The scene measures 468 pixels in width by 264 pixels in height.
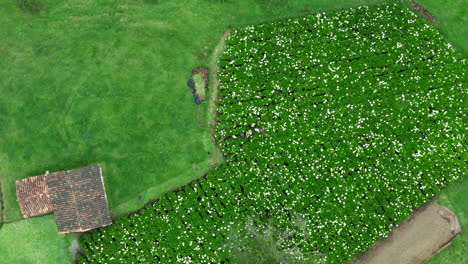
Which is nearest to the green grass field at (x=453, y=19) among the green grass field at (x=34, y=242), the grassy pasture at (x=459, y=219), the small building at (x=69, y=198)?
the grassy pasture at (x=459, y=219)

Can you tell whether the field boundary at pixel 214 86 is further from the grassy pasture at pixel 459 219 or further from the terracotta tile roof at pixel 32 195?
the grassy pasture at pixel 459 219

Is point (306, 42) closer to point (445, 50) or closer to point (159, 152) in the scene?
point (445, 50)

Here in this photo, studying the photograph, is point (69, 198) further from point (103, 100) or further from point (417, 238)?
point (417, 238)

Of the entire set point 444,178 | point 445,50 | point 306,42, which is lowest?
point 444,178

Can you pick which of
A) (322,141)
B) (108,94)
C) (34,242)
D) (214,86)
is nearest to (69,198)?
(34,242)

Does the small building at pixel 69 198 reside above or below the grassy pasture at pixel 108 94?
below

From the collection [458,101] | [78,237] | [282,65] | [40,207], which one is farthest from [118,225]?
[458,101]

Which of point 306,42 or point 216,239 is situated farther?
point 306,42
